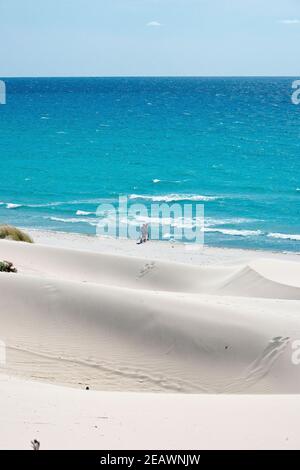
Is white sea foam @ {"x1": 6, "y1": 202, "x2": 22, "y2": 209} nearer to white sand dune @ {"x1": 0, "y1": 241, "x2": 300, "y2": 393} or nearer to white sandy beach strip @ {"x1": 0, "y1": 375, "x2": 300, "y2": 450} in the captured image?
white sand dune @ {"x1": 0, "y1": 241, "x2": 300, "y2": 393}

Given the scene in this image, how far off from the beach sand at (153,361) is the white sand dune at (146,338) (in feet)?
0.06

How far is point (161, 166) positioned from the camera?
173 feet

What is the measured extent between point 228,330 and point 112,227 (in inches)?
830

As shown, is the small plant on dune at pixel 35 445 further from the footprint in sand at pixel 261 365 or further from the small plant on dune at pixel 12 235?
the small plant on dune at pixel 12 235

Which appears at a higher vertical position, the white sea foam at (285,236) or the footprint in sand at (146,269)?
the white sea foam at (285,236)

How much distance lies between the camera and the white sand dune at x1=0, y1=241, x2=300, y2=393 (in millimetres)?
11586

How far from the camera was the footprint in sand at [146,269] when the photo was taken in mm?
19750

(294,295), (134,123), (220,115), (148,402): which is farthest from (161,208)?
(220,115)

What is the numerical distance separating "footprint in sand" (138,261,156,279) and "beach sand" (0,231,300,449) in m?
0.11

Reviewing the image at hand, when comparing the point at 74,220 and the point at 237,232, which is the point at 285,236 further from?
the point at 74,220

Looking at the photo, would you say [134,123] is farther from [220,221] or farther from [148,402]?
[148,402]

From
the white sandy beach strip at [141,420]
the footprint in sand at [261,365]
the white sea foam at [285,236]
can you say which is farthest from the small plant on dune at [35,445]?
the white sea foam at [285,236]

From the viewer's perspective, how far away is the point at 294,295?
16.7m

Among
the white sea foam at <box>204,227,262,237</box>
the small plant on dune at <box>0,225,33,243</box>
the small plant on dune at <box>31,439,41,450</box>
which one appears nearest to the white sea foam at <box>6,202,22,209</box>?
the white sea foam at <box>204,227,262,237</box>
